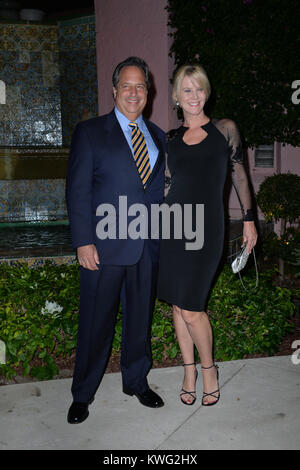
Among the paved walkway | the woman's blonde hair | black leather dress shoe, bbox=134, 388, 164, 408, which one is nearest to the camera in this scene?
the paved walkway

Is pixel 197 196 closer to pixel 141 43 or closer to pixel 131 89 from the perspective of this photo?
pixel 131 89

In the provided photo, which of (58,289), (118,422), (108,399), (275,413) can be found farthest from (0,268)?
(275,413)

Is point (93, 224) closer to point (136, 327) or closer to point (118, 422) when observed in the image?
point (136, 327)

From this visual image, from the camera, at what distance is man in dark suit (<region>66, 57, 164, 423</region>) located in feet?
9.10

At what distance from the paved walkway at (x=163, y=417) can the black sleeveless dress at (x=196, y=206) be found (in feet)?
2.22

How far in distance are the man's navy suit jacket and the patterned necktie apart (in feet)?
0.12

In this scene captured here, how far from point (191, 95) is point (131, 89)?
1.16 feet

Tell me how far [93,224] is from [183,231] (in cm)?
55

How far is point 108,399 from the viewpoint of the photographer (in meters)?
3.12

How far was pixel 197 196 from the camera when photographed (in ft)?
9.24

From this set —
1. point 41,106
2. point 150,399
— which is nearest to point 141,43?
point 41,106

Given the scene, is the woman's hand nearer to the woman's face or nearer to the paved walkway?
the woman's face

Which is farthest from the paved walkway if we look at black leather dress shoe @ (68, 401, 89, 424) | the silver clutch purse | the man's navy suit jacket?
the man's navy suit jacket

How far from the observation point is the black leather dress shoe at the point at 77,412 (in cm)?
283
